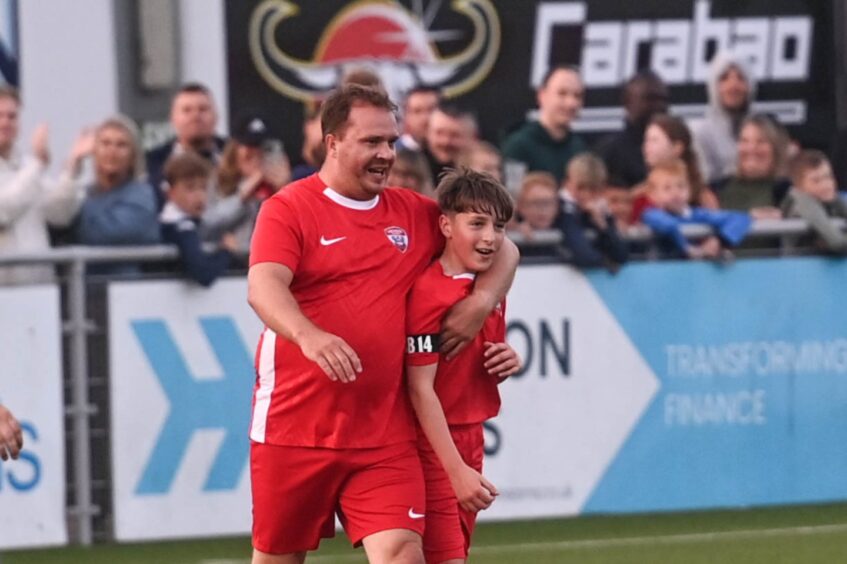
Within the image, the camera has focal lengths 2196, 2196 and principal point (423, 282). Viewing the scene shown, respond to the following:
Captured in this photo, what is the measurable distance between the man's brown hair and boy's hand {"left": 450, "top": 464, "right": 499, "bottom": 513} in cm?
118

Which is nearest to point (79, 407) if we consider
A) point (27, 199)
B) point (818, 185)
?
point (27, 199)

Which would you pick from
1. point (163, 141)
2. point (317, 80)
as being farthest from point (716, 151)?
point (163, 141)

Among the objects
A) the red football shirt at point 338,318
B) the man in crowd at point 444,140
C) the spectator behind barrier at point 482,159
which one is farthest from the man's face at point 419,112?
the red football shirt at point 338,318

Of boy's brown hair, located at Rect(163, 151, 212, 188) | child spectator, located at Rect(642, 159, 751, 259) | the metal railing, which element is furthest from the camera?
child spectator, located at Rect(642, 159, 751, 259)

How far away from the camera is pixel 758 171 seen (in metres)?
13.5

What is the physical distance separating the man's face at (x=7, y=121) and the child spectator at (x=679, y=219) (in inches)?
141

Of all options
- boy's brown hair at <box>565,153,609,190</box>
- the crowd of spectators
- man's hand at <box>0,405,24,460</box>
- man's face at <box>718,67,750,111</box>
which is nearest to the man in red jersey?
man's hand at <box>0,405,24,460</box>

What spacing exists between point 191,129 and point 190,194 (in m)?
1.05

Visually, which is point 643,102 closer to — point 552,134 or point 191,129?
point 552,134

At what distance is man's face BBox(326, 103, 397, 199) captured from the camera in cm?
715

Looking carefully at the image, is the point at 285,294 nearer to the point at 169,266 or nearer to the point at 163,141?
the point at 169,266

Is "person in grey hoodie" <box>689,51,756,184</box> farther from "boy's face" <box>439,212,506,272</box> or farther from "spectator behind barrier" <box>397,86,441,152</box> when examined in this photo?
"boy's face" <box>439,212,506,272</box>

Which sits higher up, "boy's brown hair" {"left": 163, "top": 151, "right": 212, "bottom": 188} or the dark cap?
the dark cap

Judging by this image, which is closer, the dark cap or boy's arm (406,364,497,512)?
boy's arm (406,364,497,512)
